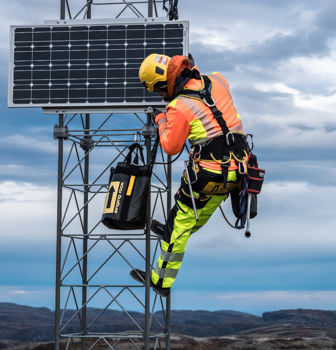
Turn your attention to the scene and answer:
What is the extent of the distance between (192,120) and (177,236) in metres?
1.44

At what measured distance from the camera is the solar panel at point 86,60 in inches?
356

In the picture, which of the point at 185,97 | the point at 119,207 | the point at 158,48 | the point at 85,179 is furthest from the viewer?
the point at 85,179

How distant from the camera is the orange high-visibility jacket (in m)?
7.53

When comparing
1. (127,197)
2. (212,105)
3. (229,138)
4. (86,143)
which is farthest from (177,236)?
(86,143)

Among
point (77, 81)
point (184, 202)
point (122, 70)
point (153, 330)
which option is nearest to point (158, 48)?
point (122, 70)

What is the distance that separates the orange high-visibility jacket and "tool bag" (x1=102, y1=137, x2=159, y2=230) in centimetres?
100

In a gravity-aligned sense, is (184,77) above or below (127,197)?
above

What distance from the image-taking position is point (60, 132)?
9398mm

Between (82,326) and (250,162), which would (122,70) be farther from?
(82,326)

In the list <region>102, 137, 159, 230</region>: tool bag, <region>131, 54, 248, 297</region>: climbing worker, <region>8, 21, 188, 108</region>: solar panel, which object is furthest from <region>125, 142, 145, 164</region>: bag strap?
<region>131, 54, 248, 297</region>: climbing worker

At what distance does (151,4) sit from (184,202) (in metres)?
3.31

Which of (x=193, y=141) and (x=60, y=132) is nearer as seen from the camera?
(x=193, y=141)

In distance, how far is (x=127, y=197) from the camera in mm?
8469

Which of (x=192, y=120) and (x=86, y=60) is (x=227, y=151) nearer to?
(x=192, y=120)
